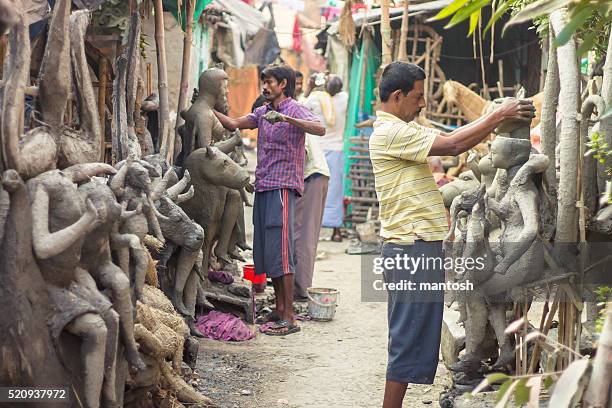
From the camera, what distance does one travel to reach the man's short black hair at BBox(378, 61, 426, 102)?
4.09 metres

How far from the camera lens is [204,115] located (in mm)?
6469

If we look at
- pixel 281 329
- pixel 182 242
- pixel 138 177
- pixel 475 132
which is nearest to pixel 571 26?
pixel 475 132

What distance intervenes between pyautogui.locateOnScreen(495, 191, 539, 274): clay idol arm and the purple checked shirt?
275 cm

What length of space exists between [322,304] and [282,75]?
6.62 feet

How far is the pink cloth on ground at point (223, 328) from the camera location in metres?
6.59

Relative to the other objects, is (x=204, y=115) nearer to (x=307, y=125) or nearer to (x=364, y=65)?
(x=307, y=125)

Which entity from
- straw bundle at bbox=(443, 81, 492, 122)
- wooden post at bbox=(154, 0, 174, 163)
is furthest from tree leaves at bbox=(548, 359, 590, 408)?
straw bundle at bbox=(443, 81, 492, 122)

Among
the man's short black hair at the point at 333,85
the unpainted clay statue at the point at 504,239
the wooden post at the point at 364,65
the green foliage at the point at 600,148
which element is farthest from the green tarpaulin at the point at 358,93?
the green foliage at the point at 600,148

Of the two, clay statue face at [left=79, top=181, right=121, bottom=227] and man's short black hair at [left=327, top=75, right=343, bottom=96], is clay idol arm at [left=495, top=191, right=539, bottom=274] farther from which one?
man's short black hair at [left=327, top=75, right=343, bottom=96]

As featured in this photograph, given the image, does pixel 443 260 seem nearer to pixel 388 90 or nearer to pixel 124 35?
pixel 388 90

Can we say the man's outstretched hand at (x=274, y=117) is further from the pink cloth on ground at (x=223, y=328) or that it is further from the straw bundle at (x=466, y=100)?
the straw bundle at (x=466, y=100)

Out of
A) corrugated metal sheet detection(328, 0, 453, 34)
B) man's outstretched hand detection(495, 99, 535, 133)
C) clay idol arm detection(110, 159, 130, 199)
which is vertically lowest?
clay idol arm detection(110, 159, 130, 199)

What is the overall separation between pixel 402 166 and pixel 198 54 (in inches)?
301

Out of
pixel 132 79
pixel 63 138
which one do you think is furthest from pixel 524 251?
pixel 132 79
